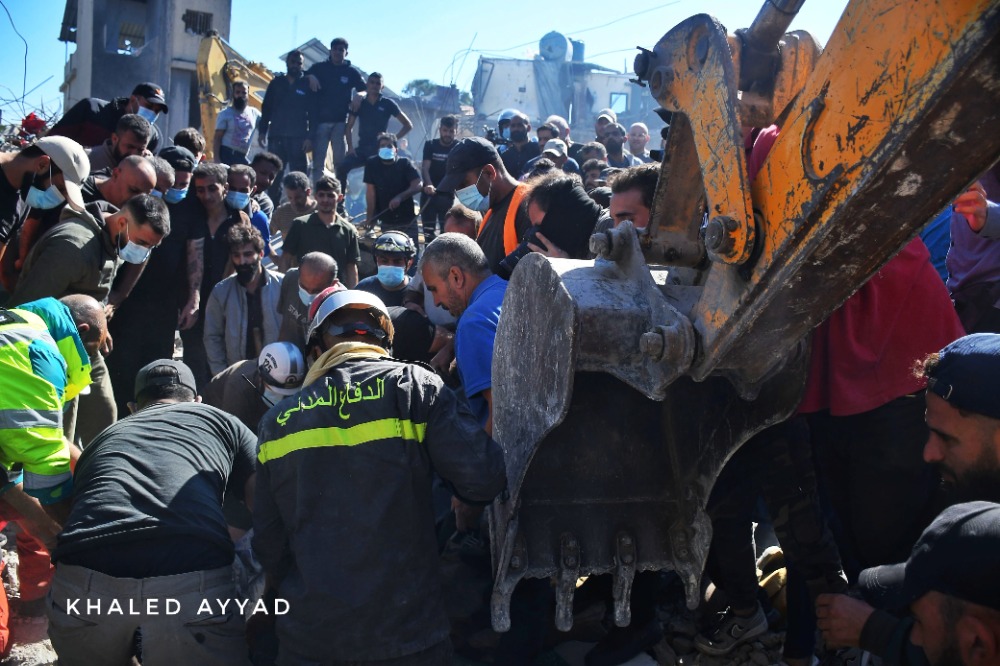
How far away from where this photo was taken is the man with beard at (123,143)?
6.56 meters

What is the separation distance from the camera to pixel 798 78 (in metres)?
2.29

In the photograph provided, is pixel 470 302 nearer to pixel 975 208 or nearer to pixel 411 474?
pixel 411 474

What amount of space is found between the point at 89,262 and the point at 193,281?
4.16ft

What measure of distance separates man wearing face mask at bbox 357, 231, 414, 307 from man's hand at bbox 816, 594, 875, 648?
3691 millimetres

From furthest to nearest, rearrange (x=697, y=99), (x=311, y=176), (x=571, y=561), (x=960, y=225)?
(x=311, y=176) → (x=960, y=225) → (x=571, y=561) → (x=697, y=99)

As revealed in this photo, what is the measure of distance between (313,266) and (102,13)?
52.1 feet

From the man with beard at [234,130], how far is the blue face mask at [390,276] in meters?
5.96

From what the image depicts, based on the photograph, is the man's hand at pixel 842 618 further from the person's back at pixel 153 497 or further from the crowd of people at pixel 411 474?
the person's back at pixel 153 497

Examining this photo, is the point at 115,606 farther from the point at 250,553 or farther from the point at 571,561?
the point at 571,561

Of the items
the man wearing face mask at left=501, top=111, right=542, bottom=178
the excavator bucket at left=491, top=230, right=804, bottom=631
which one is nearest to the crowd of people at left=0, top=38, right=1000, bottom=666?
the excavator bucket at left=491, top=230, right=804, bottom=631

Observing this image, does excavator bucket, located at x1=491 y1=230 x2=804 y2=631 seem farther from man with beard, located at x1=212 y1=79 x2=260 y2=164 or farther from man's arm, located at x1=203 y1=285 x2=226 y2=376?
man with beard, located at x1=212 y1=79 x2=260 y2=164

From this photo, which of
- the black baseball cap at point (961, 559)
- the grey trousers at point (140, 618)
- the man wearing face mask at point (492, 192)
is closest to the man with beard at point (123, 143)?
the man wearing face mask at point (492, 192)

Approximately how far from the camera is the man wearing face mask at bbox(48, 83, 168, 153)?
284 inches

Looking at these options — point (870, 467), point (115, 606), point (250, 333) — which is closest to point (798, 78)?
point (870, 467)
